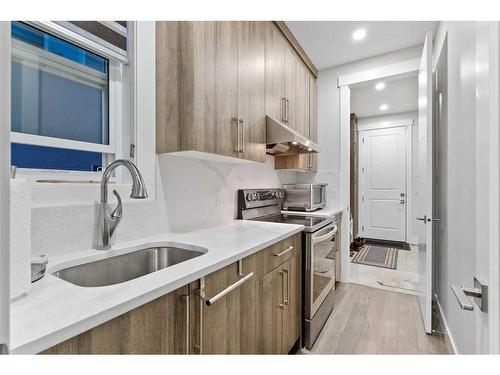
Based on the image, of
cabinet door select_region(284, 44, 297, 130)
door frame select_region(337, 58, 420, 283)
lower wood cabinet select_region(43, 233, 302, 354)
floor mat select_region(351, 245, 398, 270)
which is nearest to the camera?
lower wood cabinet select_region(43, 233, 302, 354)

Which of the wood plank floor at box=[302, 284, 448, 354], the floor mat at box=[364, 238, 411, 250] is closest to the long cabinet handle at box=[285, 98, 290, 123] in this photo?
the wood plank floor at box=[302, 284, 448, 354]

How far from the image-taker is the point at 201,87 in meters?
1.33

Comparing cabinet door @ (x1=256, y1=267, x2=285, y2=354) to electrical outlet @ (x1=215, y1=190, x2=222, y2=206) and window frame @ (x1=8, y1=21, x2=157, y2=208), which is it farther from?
→ window frame @ (x1=8, y1=21, x2=157, y2=208)

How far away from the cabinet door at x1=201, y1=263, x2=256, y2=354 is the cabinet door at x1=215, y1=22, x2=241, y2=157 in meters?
0.75

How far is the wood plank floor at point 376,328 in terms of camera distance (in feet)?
5.77

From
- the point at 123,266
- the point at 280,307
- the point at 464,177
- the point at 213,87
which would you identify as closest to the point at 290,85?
the point at 213,87

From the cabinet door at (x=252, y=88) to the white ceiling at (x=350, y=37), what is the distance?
674 mm

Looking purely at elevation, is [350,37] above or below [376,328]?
above

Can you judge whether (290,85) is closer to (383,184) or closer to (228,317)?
(228,317)

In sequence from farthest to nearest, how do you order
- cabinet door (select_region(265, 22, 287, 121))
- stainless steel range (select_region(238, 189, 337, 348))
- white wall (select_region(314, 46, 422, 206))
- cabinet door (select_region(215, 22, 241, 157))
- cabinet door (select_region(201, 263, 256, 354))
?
1. white wall (select_region(314, 46, 422, 206))
2. cabinet door (select_region(265, 22, 287, 121))
3. stainless steel range (select_region(238, 189, 337, 348))
4. cabinet door (select_region(215, 22, 241, 157))
5. cabinet door (select_region(201, 263, 256, 354))

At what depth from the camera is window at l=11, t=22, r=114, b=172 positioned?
3.26ft

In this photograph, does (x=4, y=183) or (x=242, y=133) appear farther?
(x=242, y=133)

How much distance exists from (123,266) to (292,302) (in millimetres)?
1103

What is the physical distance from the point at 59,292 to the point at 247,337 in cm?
84
